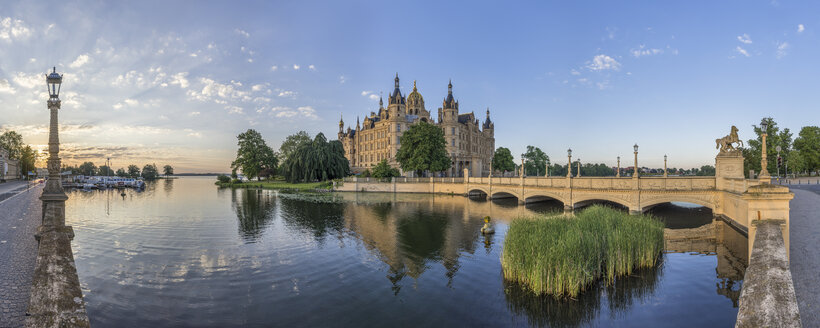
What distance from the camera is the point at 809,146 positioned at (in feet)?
187

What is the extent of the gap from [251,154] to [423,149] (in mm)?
50176

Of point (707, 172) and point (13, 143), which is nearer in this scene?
point (13, 143)

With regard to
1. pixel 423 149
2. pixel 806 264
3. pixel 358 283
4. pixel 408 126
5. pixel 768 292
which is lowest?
pixel 358 283

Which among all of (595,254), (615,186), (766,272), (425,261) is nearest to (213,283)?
(425,261)

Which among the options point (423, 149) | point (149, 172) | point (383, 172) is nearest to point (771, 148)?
point (423, 149)

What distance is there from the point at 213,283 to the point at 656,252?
18362 millimetres

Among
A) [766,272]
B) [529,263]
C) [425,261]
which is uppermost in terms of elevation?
[766,272]

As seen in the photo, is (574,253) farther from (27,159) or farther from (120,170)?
(120,170)

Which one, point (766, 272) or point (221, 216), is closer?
point (766, 272)

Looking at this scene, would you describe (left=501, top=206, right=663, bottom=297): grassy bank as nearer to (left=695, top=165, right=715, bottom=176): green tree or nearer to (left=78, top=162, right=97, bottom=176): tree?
(left=695, top=165, right=715, bottom=176): green tree

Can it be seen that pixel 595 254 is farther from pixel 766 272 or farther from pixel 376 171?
pixel 376 171

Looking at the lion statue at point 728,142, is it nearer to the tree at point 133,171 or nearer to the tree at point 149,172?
the tree at point 149,172

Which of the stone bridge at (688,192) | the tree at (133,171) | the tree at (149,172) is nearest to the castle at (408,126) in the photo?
the stone bridge at (688,192)

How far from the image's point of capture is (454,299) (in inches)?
470
